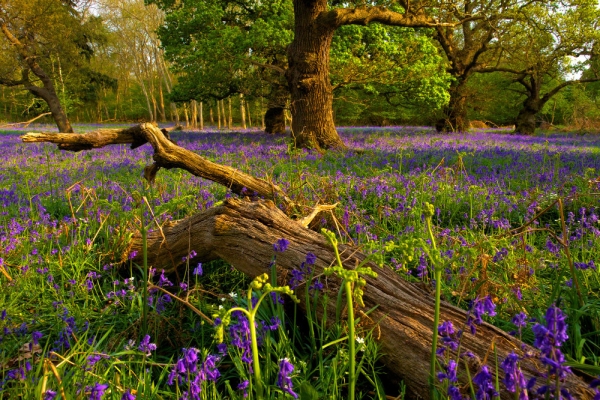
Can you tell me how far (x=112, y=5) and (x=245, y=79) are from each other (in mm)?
30959

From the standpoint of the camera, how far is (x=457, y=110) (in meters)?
19.9

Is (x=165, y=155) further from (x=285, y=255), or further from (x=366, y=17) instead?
(x=366, y=17)

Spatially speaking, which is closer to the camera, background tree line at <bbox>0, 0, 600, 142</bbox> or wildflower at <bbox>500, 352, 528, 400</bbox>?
wildflower at <bbox>500, 352, 528, 400</bbox>

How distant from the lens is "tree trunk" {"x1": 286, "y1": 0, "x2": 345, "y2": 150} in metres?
9.37

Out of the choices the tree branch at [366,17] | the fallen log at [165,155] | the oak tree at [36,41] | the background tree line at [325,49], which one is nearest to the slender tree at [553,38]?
the background tree line at [325,49]

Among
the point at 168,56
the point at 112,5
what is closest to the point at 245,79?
the point at 168,56

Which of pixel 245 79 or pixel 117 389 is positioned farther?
pixel 245 79

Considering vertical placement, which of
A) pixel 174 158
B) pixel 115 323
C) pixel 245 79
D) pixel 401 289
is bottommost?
pixel 115 323

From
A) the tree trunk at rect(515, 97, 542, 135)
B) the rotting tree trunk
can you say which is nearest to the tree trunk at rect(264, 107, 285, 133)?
the tree trunk at rect(515, 97, 542, 135)

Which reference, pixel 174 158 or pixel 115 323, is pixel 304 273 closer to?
pixel 115 323

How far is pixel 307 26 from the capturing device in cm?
940

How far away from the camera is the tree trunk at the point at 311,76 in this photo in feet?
30.7

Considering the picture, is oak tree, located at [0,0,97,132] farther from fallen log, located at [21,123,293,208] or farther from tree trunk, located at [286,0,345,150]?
fallen log, located at [21,123,293,208]

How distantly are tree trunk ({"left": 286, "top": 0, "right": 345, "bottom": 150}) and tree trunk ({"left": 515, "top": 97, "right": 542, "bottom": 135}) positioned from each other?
1673cm
